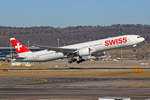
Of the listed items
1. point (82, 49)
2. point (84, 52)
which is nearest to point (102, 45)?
point (84, 52)

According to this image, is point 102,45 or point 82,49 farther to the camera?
point 82,49

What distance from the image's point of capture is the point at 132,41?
73500 mm

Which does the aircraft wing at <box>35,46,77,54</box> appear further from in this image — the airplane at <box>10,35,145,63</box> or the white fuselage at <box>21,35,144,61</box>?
the white fuselage at <box>21,35,144,61</box>

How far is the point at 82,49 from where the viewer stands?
74.0m

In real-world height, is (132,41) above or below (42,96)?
above

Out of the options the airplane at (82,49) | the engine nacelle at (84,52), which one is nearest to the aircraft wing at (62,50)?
the airplane at (82,49)

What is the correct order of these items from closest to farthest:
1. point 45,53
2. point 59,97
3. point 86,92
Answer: point 59,97 → point 86,92 → point 45,53

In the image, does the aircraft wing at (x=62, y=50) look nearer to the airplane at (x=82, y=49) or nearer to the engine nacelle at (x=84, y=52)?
the airplane at (x=82, y=49)

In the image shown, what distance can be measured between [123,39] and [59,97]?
149ft

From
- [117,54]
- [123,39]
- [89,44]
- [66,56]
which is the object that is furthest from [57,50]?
[117,54]

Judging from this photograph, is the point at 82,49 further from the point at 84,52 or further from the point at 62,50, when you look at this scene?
the point at 62,50

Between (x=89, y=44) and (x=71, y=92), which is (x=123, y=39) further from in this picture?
(x=71, y=92)

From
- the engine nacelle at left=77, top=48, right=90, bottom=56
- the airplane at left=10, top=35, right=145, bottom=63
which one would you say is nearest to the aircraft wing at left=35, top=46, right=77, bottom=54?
the airplane at left=10, top=35, right=145, bottom=63

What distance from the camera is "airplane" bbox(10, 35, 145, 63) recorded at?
238 ft
